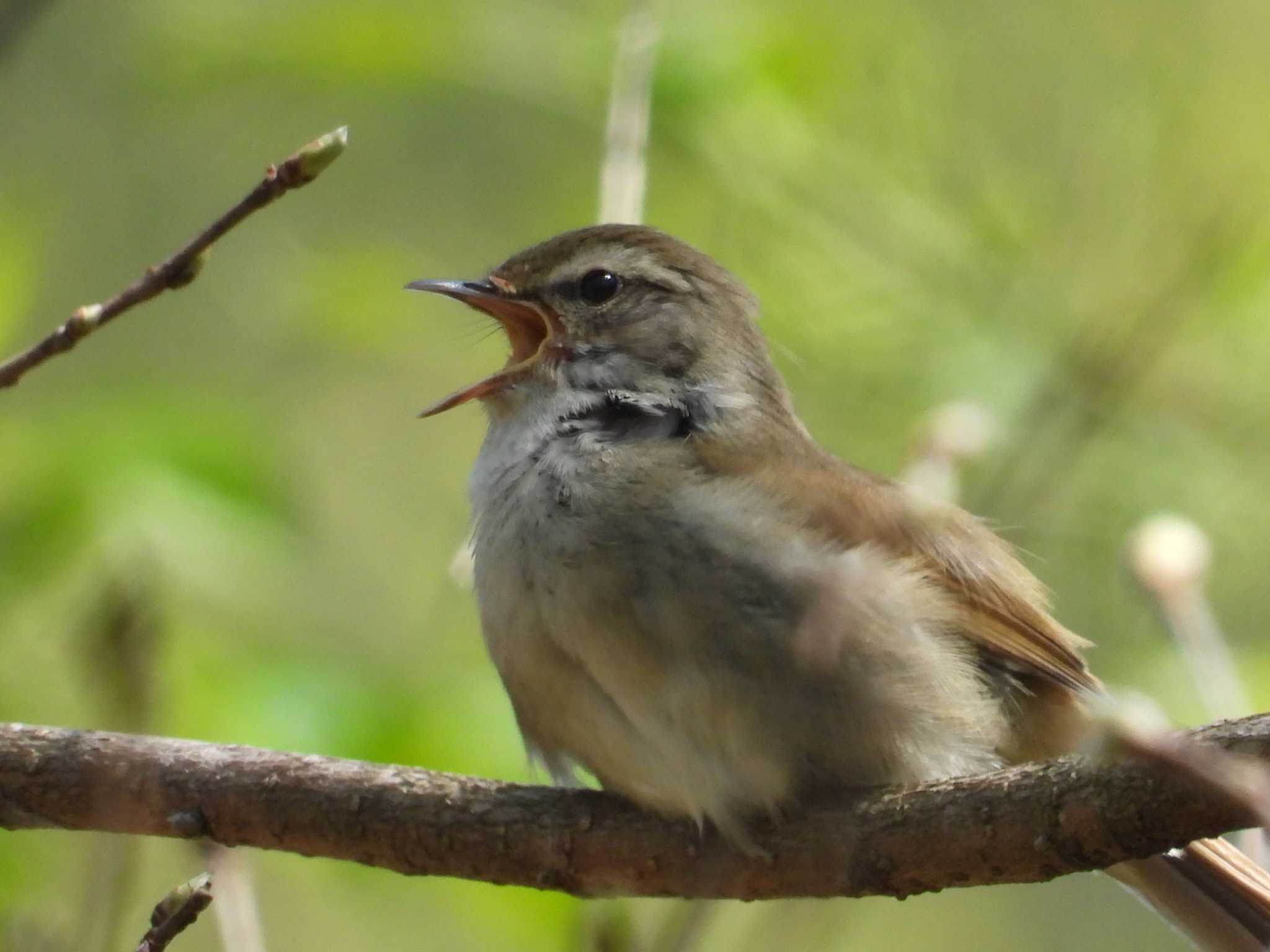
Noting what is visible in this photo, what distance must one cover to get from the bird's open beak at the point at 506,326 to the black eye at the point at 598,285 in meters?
0.11

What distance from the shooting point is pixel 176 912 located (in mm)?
2402

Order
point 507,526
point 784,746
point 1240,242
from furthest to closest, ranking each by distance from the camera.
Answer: point 1240,242 < point 507,526 < point 784,746

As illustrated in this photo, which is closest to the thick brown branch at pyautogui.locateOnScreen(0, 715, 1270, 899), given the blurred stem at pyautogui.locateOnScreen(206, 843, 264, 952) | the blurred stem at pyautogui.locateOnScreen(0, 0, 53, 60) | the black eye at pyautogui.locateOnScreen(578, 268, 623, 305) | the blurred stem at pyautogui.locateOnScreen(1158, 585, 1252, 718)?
the blurred stem at pyautogui.locateOnScreen(206, 843, 264, 952)

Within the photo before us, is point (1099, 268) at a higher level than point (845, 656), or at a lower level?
higher

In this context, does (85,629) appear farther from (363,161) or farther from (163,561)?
(363,161)

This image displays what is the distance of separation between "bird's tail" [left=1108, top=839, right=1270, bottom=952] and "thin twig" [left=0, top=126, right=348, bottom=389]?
97.3 inches

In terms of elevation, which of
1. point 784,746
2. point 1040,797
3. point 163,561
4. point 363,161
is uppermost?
point 363,161

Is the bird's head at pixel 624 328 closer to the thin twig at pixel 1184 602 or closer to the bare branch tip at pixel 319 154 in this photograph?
the thin twig at pixel 1184 602

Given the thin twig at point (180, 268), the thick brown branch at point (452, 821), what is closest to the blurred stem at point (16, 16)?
the thin twig at point (180, 268)

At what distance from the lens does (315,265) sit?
18.4 feet

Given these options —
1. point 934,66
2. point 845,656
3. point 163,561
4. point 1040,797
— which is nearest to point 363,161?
point 934,66

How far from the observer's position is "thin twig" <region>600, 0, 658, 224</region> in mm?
4031

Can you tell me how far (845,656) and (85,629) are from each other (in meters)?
1.49

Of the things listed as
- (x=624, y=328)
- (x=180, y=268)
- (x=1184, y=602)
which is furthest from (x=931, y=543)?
(x=180, y=268)
